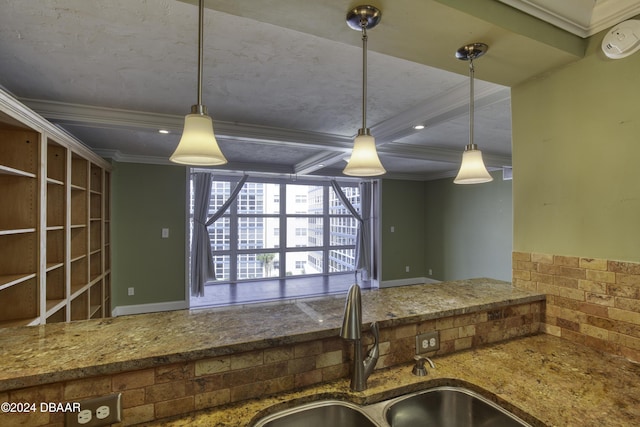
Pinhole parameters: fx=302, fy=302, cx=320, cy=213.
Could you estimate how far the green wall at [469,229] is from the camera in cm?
527

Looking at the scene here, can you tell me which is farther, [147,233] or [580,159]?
[147,233]

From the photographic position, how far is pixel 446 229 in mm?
6379

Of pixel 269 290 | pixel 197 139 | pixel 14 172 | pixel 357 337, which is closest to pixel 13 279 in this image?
pixel 14 172

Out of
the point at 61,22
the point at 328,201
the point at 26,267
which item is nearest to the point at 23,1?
the point at 61,22

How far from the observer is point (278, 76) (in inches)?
80.6

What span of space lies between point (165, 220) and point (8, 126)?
9.36 feet

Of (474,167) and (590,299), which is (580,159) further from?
(590,299)

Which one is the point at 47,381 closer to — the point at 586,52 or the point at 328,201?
the point at 586,52

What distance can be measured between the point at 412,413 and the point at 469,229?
217 inches

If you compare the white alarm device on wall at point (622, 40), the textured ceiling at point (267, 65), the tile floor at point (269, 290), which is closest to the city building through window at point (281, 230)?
the tile floor at point (269, 290)

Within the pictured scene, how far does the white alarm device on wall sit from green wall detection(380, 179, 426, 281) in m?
5.30

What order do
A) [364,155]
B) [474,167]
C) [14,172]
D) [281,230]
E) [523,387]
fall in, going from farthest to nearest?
[281,230] → [14,172] → [474,167] → [364,155] → [523,387]

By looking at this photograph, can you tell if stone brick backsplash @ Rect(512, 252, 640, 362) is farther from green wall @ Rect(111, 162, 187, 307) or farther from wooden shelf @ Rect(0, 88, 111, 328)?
green wall @ Rect(111, 162, 187, 307)

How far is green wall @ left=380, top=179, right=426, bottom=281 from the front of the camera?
21.7 ft
